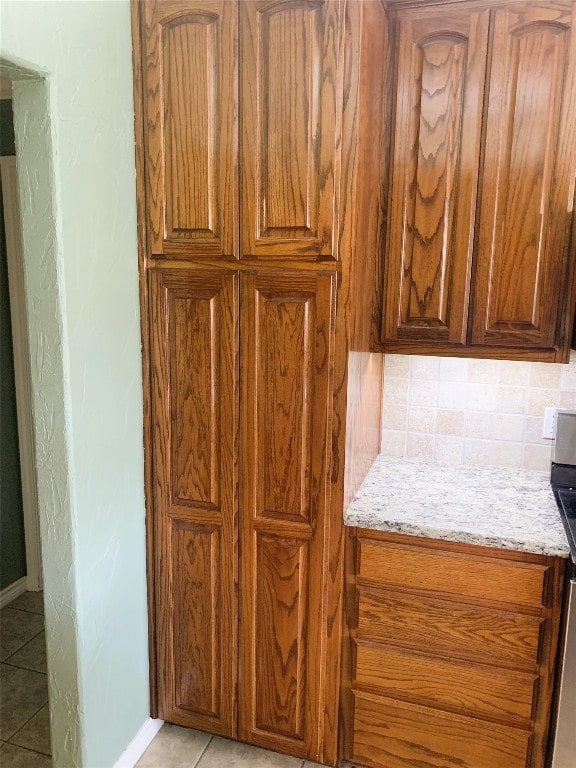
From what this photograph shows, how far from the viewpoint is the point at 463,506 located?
1.84 metres

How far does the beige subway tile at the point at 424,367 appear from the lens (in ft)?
7.25

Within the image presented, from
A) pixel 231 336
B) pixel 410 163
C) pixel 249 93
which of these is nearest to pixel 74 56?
pixel 249 93

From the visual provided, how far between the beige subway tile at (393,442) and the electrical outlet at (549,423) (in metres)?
0.50

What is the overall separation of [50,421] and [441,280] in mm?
1246

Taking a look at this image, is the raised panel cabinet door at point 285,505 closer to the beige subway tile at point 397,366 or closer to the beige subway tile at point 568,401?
the beige subway tile at point 397,366

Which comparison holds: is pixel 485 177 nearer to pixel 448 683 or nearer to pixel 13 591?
pixel 448 683

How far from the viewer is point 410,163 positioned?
187cm

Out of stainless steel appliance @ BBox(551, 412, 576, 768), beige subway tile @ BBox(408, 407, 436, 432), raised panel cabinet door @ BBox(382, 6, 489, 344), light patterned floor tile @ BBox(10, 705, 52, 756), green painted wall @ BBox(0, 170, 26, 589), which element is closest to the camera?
stainless steel appliance @ BBox(551, 412, 576, 768)

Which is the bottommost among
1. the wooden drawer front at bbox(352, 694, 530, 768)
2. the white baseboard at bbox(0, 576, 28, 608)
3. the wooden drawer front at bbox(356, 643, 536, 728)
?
the white baseboard at bbox(0, 576, 28, 608)

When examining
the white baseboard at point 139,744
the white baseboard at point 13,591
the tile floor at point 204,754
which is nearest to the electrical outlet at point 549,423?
the tile floor at point 204,754

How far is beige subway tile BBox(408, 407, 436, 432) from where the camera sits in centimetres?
224

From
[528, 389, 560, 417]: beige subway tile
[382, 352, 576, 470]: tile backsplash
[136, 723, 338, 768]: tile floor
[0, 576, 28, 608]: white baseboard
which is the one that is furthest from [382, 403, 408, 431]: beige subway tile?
[0, 576, 28, 608]: white baseboard

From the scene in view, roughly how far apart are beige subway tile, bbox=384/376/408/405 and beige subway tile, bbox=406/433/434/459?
14 cm

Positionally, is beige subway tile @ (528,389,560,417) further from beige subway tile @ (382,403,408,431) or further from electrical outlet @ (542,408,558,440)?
beige subway tile @ (382,403,408,431)
